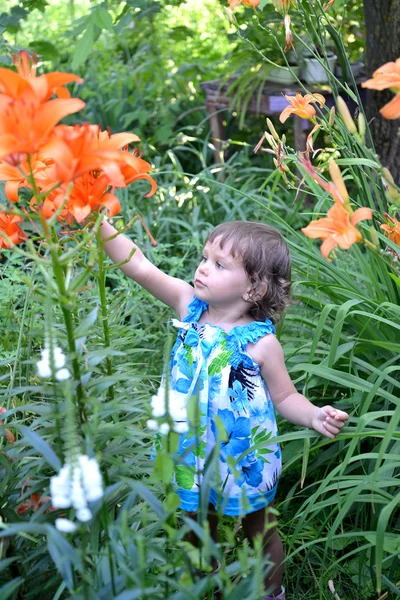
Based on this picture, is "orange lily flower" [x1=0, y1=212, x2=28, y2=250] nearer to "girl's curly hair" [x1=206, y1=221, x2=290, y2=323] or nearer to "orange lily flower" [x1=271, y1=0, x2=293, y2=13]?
"girl's curly hair" [x1=206, y1=221, x2=290, y2=323]

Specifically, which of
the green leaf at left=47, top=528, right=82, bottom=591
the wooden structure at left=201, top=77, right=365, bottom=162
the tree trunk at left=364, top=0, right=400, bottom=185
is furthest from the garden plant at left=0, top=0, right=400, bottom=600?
the wooden structure at left=201, top=77, right=365, bottom=162

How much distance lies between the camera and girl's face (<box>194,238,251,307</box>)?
1845 millimetres

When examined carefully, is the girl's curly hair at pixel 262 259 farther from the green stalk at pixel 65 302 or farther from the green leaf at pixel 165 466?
the green leaf at pixel 165 466

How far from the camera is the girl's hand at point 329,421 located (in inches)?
65.9

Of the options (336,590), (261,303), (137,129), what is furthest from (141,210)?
(336,590)

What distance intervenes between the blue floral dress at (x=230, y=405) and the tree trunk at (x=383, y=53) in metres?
1.68

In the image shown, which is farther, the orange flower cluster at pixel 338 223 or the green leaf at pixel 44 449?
the orange flower cluster at pixel 338 223

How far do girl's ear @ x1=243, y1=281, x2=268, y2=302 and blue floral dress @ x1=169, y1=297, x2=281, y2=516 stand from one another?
6 cm

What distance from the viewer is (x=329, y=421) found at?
1.70m

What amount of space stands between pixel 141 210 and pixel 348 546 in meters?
2.09

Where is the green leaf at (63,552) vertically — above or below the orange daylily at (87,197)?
below

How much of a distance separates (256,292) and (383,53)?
5.88 feet

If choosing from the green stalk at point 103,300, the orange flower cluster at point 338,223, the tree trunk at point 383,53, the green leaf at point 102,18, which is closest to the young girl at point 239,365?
the green stalk at point 103,300

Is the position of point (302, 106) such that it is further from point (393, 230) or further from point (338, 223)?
point (338, 223)
